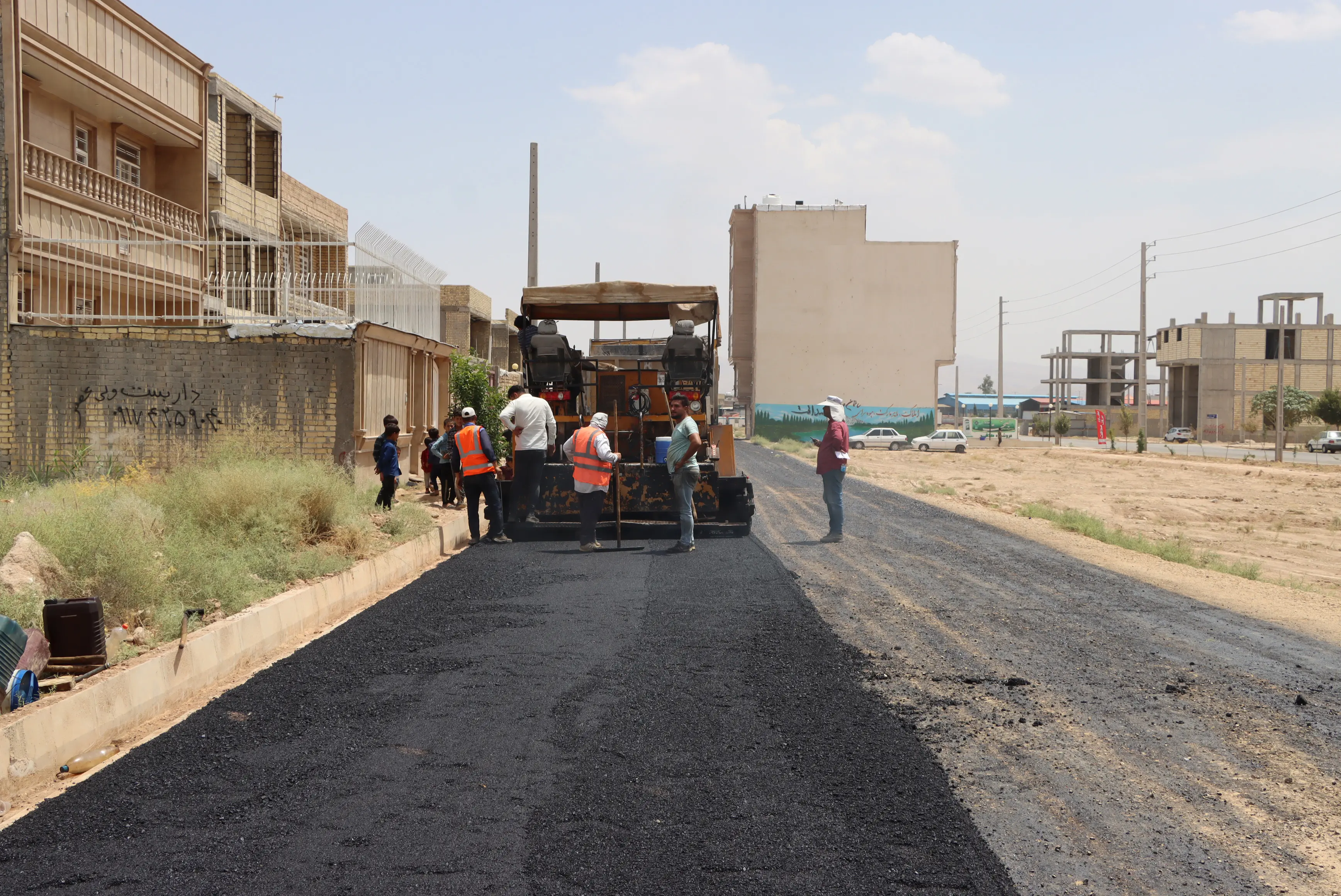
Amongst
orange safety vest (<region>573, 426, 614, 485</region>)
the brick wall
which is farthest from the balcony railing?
orange safety vest (<region>573, 426, 614, 485</region>)

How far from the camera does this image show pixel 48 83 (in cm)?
1798

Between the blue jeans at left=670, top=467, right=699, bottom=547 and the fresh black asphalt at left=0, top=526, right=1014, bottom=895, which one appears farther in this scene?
the blue jeans at left=670, top=467, right=699, bottom=547

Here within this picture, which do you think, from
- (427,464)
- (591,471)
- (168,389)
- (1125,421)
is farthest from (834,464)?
(1125,421)

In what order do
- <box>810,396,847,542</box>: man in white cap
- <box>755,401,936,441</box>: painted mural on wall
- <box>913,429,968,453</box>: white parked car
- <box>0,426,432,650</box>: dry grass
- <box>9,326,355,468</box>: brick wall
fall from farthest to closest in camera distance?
1. <box>755,401,936,441</box>: painted mural on wall
2. <box>913,429,968,453</box>: white parked car
3. <box>9,326,355,468</box>: brick wall
4. <box>810,396,847,542</box>: man in white cap
5. <box>0,426,432,650</box>: dry grass

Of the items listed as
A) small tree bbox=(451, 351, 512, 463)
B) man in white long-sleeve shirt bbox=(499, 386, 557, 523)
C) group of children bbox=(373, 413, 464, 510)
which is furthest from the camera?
small tree bbox=(451, 351, 512, 463)

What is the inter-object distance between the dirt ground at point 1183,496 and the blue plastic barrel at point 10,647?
13.3m

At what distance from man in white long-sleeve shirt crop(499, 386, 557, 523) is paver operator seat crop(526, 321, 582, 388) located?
0.39 meters

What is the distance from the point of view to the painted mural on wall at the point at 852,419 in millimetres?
76500

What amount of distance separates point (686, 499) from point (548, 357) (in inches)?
110

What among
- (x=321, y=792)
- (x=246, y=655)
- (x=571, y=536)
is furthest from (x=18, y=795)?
(x=571, y=536)

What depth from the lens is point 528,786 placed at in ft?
15.9

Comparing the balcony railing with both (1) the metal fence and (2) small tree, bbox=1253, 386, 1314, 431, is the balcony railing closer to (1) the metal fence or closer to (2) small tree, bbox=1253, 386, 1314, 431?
(1) the metal fence

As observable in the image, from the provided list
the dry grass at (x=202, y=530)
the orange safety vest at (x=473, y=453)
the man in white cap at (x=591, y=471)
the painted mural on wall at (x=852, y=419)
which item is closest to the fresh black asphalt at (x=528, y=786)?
the dry grass at (x=202, y=530)

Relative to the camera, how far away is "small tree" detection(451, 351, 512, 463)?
2211cm
